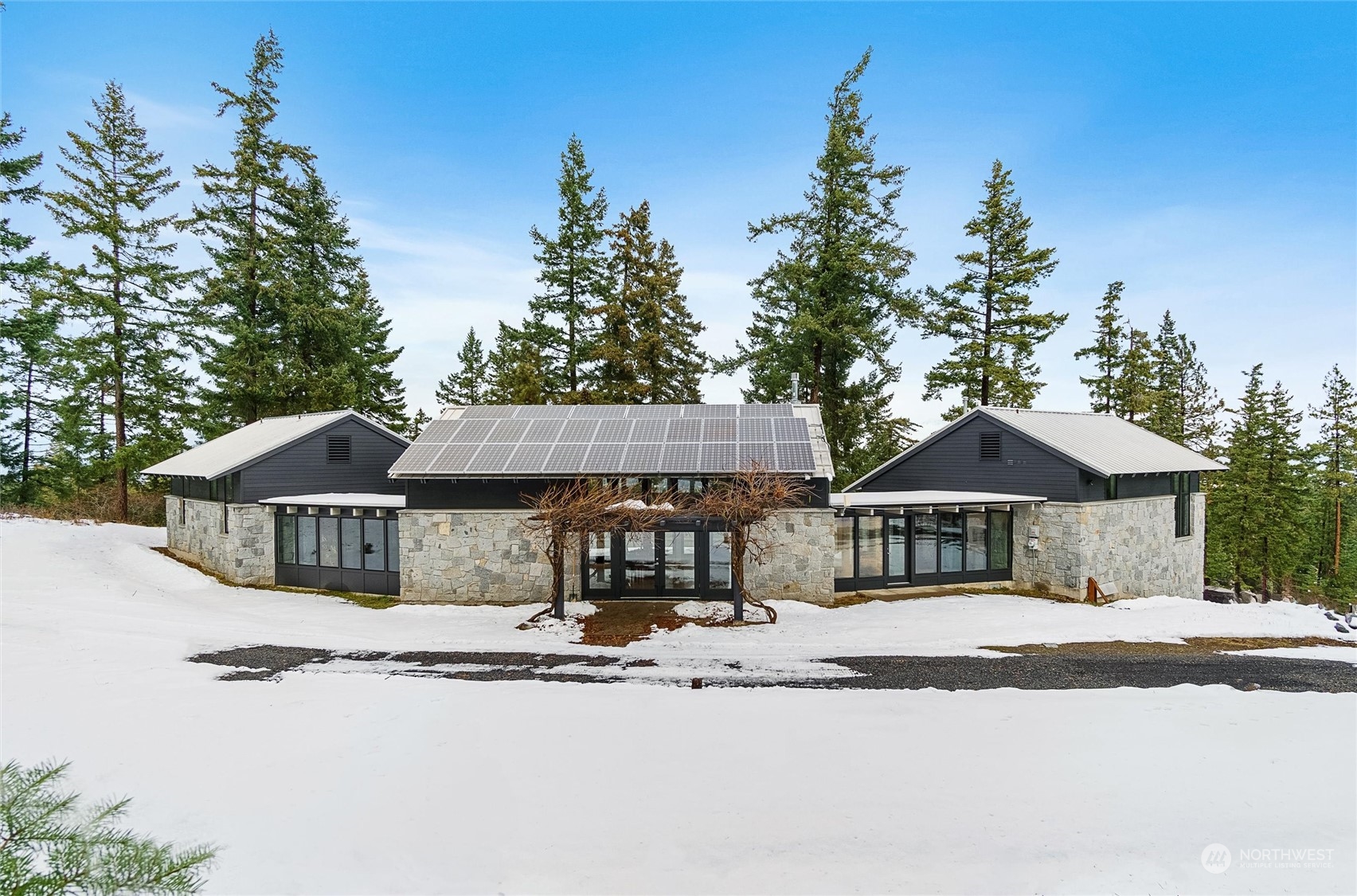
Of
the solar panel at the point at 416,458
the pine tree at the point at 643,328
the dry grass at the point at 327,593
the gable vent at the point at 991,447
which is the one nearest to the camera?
the solar panel at the point at 416,458

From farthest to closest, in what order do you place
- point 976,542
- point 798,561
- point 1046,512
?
point 976,542
point 1046,512
point 798,561

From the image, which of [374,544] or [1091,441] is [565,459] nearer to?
[374,544]

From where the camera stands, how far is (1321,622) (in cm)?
1407

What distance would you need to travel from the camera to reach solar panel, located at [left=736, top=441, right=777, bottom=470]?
14.9 meters

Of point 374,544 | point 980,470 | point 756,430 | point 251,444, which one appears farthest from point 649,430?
point 251,444

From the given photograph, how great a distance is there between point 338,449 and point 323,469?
0.79 meters

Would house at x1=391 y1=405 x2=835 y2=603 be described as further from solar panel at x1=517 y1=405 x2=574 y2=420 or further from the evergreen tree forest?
the evergreen tree forest

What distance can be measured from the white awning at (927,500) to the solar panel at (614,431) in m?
6.11

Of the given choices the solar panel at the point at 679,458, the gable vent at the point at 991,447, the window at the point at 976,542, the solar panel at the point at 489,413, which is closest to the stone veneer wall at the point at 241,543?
the solar panel at the point at 489,413

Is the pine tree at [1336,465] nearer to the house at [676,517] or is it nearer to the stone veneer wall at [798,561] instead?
the house at [676,517]

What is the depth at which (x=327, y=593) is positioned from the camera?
54.2 ft

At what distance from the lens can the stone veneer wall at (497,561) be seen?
15031 mm

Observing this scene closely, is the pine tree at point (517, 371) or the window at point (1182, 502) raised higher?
the pine tree at point (517, 371)

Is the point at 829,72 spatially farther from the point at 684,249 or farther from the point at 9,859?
the point at 9,859
